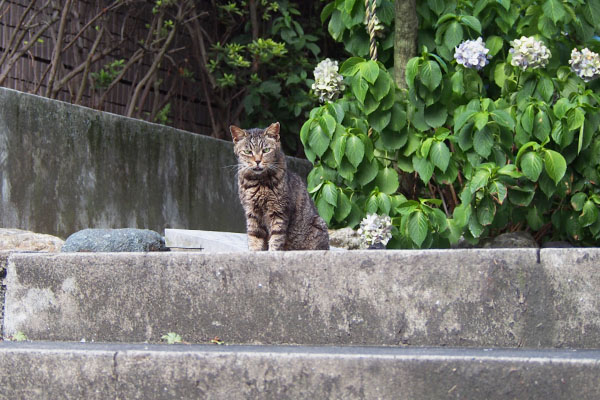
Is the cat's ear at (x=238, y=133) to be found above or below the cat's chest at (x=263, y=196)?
above

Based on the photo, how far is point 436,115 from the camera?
3.29 meters

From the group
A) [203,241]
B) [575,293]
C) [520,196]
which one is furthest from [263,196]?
[575,293]

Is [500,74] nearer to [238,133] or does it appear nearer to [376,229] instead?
[376,229]

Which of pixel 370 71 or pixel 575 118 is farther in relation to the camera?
pixel 370 71

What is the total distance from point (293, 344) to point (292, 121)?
189 inches

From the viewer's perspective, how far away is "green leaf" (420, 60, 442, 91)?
3107 mm

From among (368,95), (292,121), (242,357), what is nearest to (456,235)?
(368,95)

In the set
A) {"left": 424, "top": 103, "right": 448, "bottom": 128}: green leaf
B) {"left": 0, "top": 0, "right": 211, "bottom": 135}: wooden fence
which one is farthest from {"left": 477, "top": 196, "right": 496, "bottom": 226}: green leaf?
{"left": 0, "top": 0, "right": 211, "bottom": 135}: wooden fence

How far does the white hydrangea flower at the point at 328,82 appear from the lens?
11.3 feet

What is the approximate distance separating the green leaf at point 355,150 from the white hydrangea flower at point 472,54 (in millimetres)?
590

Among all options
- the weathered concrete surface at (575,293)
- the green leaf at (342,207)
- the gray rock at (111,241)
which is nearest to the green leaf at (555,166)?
the green leaf at (342,207)

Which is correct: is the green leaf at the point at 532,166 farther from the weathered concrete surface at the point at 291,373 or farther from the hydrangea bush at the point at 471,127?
the weathered concrete surface at the point at 291,373

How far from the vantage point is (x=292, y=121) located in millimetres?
6703

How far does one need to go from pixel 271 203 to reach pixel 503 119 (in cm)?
109
